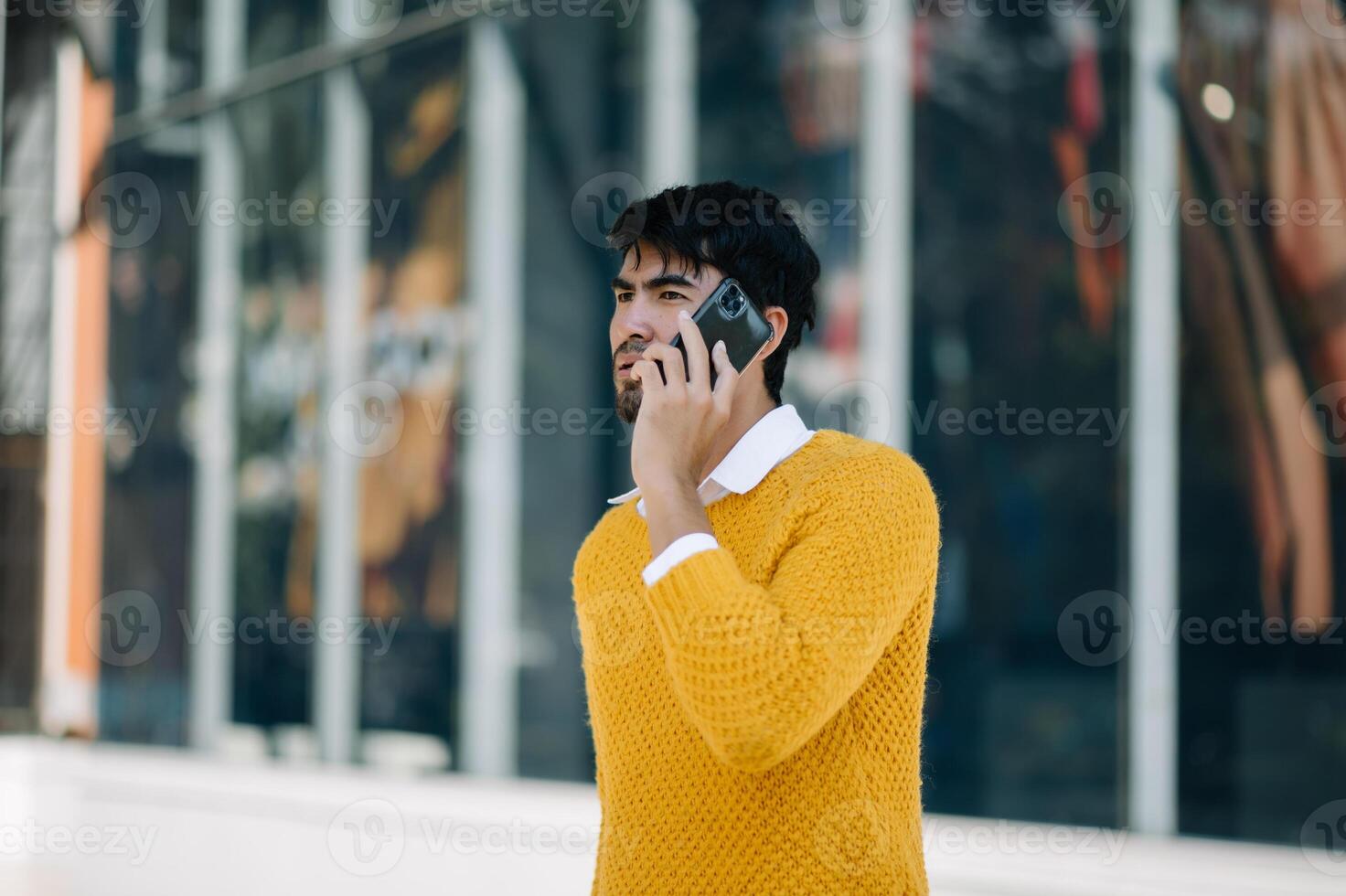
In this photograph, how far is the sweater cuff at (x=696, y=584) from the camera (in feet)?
5.96

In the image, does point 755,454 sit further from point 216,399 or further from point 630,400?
point 216,399

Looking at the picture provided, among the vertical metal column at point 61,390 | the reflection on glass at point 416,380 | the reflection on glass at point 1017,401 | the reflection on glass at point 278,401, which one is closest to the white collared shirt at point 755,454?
the reflection on glass at point 1017,401

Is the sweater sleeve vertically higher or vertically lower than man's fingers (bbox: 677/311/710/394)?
lower

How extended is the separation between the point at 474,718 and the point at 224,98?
5060 millimetres

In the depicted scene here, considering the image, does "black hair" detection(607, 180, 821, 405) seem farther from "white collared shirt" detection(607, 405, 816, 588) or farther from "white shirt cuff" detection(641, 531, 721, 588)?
"white shirt cuff" detection(641, 531, 721, 588)

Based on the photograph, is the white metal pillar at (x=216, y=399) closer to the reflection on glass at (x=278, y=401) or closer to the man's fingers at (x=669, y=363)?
the reflection on glass at (x=278, y=401)

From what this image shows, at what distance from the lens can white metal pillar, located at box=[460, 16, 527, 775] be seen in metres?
8.27

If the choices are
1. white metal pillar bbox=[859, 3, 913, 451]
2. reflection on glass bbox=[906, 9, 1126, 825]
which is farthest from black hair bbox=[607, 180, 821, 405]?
white metal pillar bbox=[859, 3, 913, 451]

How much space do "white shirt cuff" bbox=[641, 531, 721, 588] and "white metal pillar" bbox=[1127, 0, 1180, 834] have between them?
4.07m

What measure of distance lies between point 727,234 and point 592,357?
5724mm

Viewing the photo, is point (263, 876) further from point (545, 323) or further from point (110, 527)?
point (110, 527)

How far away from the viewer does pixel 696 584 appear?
1.83m

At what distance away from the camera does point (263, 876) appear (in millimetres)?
5957

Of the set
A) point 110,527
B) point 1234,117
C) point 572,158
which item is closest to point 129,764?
point 110,527
